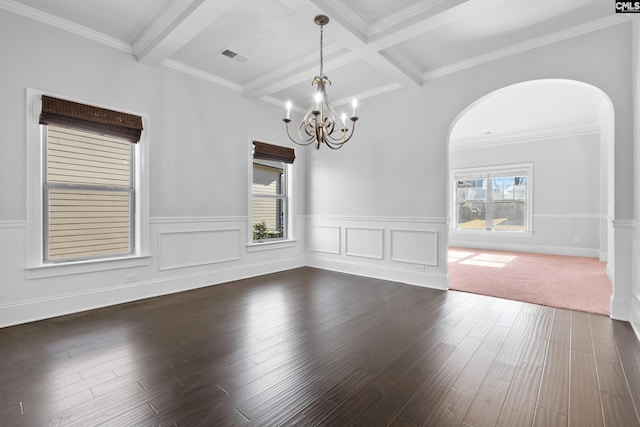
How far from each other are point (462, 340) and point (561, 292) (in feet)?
7.63

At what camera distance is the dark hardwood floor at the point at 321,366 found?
1566mm

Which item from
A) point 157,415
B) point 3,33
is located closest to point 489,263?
point 157,415

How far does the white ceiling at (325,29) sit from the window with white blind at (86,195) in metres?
1.10

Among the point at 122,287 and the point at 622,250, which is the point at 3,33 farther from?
the point at 622,250

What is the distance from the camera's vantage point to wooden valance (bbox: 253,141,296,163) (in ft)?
15.5

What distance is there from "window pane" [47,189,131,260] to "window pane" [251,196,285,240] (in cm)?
179

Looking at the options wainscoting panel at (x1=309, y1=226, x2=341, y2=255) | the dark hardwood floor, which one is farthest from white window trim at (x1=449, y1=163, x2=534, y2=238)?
the dark hardwood floor

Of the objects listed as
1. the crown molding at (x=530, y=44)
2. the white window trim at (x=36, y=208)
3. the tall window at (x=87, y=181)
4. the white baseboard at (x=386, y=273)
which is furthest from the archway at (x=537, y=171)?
the white window trim at (x=36, y=208)

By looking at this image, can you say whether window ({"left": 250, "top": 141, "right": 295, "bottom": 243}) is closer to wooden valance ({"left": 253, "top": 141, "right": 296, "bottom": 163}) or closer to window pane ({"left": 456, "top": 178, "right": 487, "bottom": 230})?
wooden valance ({"left": 253, "top": 141, "right": 296, "bottom": 163})

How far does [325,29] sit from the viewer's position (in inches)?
116

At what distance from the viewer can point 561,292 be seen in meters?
3.79

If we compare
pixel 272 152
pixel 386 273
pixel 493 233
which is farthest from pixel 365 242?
pixel 493 233

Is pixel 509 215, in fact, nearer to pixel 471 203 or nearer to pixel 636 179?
pixel 471 203

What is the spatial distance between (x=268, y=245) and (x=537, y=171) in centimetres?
645
